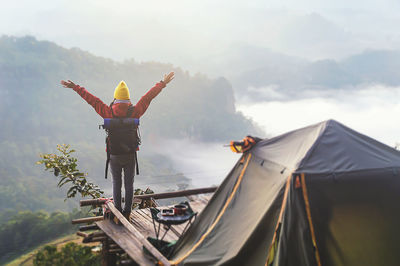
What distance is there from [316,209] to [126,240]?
9.45 ft

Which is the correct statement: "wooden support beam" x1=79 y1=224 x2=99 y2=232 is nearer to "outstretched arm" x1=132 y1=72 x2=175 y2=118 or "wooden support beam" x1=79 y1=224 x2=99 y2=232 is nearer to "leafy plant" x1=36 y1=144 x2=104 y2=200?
"outstretched arm" x1=132 y1=72 x2=175 y2=118

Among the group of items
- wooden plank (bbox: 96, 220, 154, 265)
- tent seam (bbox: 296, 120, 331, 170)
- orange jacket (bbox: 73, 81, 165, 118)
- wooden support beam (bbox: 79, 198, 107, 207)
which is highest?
orange jacket (bbox: 73, 81, 165, 118)

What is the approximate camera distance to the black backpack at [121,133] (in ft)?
17.2

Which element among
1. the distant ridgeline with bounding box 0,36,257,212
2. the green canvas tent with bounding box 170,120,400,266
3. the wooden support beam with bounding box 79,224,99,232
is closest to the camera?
the green canvas tent with bounding box 170,120,400,266

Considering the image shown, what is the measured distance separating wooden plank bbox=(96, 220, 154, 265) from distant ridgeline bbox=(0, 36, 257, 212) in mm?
96173

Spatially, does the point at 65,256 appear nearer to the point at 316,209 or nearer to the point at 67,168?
the point at 67,168

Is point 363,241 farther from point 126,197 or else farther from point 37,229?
point 37,229

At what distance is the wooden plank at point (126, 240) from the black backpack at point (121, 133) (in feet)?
4.16

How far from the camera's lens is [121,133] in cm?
527

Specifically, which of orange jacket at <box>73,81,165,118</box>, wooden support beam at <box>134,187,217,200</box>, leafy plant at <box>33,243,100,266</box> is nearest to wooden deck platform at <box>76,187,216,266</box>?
wooden support beam at <box>134,187,217,200</box>

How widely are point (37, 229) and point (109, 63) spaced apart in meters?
136

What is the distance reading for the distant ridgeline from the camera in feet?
358

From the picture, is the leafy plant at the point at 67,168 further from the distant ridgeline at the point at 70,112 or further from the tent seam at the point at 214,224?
the distant ridgeline at the point at 70,112

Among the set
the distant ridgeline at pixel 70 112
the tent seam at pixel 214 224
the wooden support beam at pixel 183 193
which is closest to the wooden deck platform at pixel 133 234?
the wooden support beam at pixel 183 193
